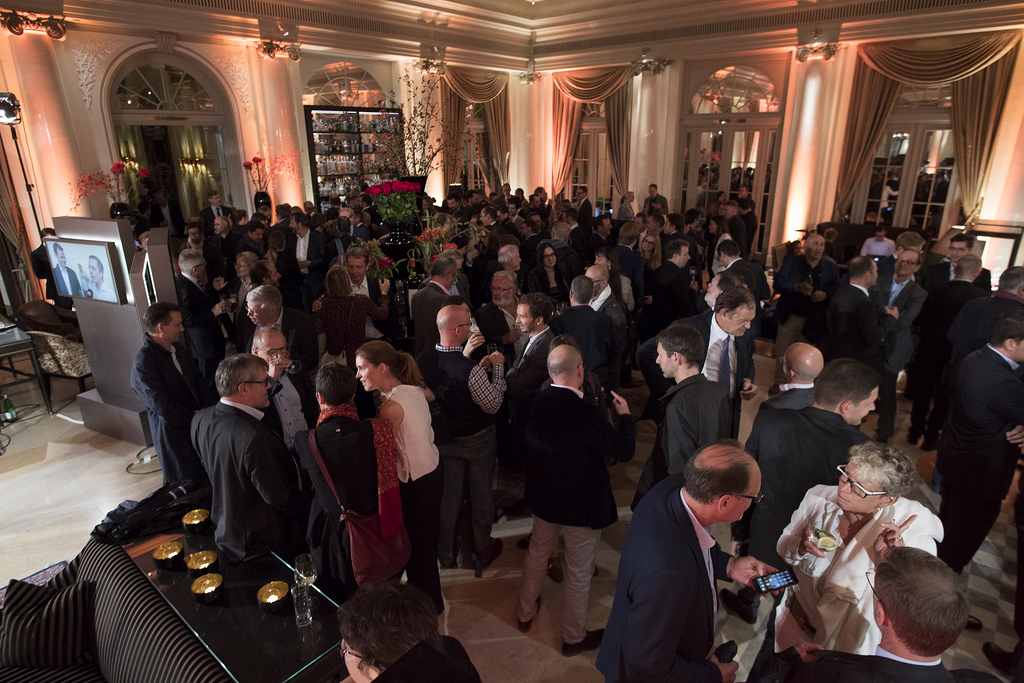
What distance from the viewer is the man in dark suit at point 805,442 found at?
223 centimetres

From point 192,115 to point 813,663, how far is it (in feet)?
34.6

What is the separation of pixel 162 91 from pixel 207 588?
923 cm

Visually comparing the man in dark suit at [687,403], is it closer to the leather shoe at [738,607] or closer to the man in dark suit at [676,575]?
the man in dark suit at [676,575]

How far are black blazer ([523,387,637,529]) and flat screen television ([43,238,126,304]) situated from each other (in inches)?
142

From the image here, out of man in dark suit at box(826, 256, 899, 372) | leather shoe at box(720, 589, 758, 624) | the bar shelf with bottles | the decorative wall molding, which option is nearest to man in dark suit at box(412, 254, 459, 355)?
leather shoe at box(720, 589, 758, 624)

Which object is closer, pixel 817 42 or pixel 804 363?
pixel 804 363

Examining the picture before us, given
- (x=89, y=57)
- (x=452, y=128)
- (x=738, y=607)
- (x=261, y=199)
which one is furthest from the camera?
(x=452, y=128)

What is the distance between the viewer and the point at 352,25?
10055 millimetres

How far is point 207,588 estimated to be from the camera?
87.7 inches

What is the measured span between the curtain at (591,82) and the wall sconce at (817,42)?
3.26 meters

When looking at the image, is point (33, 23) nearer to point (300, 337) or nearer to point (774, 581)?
point (300, 337)

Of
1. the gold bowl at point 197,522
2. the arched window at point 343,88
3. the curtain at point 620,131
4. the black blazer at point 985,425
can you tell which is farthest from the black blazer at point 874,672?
the curtain at point 620,131

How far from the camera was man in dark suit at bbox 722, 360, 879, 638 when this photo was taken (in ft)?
7.32

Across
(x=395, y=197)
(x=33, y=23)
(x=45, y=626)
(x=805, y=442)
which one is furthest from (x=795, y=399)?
(x=33, y=23)
